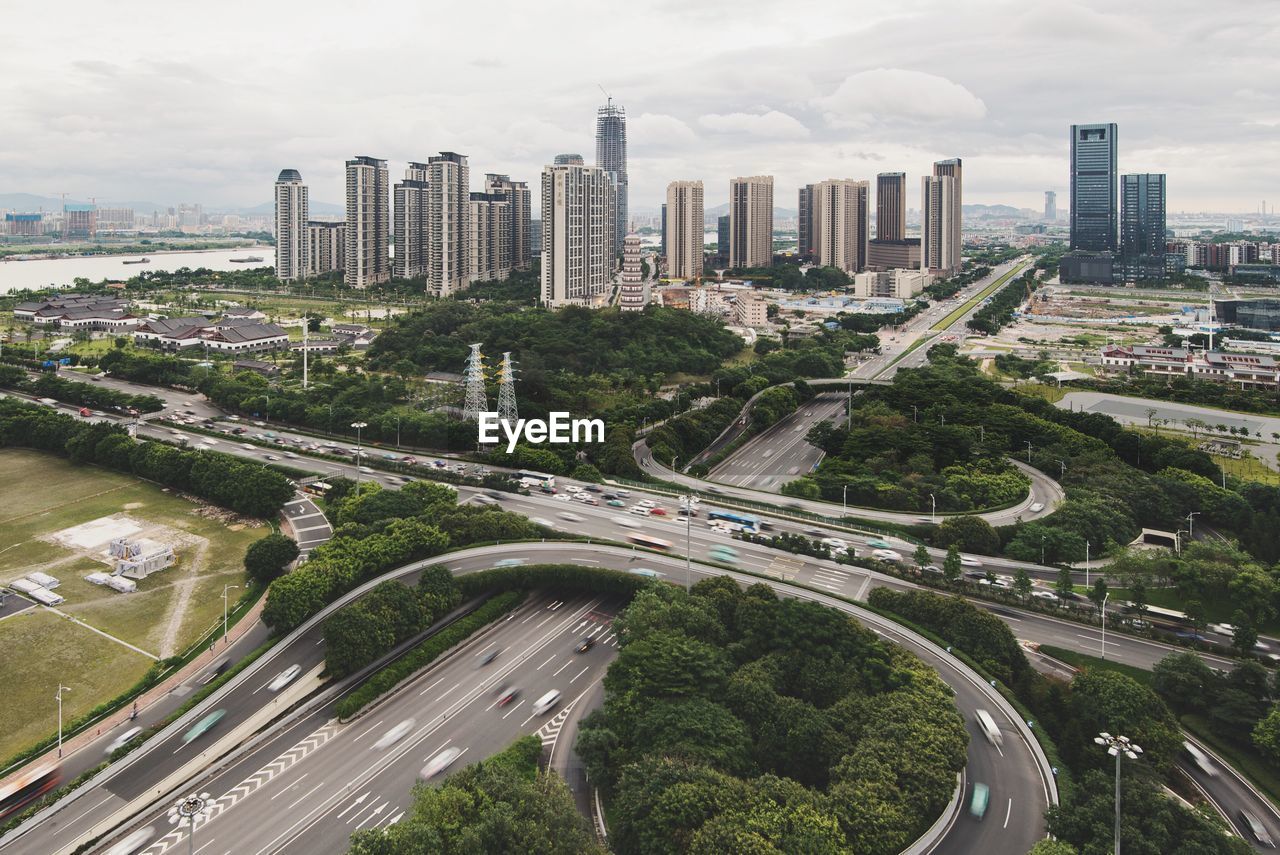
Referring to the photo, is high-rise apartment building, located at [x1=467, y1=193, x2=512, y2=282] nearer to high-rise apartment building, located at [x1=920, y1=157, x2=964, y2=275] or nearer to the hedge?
high-rise apartment building, located at [x1=920, y1=157, x2=964, y2=275]

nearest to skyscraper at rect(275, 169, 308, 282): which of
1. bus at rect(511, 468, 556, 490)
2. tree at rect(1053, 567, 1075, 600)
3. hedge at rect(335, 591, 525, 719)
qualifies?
bus at rect(511, 468, 556, 490)

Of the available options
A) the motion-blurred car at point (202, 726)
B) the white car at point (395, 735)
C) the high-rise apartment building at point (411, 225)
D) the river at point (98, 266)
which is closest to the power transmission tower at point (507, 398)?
the white car at point (395, 735)

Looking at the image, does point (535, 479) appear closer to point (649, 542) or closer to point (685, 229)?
point (649, 542)

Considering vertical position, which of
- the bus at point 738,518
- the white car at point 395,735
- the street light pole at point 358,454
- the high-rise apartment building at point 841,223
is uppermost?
the high-rise apartment building at point 841,223

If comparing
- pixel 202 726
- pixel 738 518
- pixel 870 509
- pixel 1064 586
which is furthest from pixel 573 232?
pixel 202 726

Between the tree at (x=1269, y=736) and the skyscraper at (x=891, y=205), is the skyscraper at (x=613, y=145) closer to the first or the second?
the skyscraper at (x=891, y=205)

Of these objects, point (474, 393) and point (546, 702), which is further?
point (474, 393)
